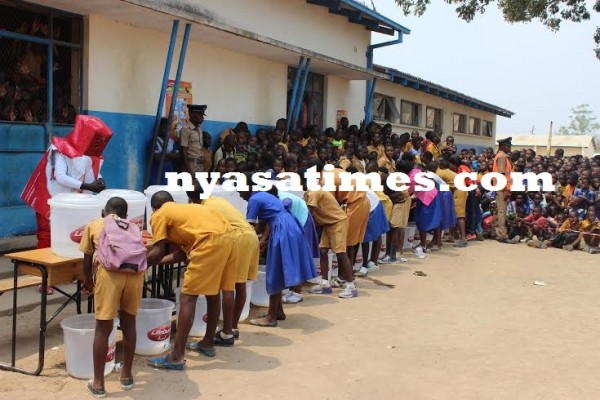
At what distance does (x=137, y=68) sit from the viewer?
8375 millimetres

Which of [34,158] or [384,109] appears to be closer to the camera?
[34,158]

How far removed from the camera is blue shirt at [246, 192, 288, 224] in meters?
5.52

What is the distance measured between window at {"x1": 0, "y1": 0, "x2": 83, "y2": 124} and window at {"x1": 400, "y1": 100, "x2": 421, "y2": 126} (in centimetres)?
1171

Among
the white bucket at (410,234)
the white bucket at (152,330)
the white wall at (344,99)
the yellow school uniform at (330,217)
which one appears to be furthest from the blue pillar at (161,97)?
the white wall at (344,99)

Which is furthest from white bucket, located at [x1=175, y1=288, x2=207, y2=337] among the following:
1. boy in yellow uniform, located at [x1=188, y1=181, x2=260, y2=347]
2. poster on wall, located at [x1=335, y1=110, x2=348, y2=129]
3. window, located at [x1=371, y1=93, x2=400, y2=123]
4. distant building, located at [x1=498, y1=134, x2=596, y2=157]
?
distant building, located at [x1=498, y1=134, x2=596, y2=157]

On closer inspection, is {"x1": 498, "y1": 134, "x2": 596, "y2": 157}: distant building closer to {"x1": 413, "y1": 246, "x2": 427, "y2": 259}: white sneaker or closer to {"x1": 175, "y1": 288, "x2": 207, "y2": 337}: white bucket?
{"x1": 413, "y1": 246, "x2": 427, "y2": 259}: white sneaker

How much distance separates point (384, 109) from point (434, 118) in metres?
4.03

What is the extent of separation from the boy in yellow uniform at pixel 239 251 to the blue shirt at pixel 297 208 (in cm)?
89

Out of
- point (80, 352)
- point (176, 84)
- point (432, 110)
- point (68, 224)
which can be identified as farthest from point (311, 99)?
point (80, 352)

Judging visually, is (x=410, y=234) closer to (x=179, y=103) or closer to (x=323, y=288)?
(x=323, y=288)

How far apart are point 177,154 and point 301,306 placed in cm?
333

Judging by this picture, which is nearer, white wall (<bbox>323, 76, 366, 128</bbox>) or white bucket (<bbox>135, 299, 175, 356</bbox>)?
white bucket (<bbox>135, 299, 175, 356</bbox>)

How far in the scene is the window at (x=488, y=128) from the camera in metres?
25.5

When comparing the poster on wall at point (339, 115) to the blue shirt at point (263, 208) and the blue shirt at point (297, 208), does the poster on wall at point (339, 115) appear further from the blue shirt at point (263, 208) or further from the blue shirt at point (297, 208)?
the blue shirt at point (263, 208)
